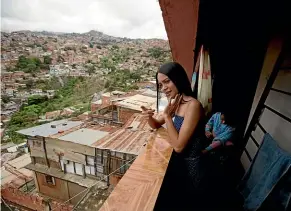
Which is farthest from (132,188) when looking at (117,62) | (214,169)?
(117,62)

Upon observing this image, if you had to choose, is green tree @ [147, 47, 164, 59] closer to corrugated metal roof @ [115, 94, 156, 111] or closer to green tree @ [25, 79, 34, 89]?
green tree @ [25, 79, 34, 89]

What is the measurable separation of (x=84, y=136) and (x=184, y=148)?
8976 millimetres

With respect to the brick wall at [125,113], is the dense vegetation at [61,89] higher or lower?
lower

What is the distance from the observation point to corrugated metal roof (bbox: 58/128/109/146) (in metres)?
8.97

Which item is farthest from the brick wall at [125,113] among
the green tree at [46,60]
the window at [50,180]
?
the green tree at [46,60]

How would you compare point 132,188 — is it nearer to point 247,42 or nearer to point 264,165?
point 264,165

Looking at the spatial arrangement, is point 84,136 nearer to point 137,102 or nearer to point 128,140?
point 128,140

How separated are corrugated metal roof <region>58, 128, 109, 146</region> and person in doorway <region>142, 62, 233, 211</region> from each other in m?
7.53

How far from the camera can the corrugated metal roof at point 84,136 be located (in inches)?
353

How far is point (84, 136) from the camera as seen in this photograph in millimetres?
9586

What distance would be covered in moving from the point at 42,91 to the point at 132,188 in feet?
128

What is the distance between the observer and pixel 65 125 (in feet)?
39.2

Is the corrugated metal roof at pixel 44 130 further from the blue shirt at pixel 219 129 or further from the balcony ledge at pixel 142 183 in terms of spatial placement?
the balcony ledge at pixel 142 183

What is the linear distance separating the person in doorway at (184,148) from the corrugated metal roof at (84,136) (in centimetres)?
753
